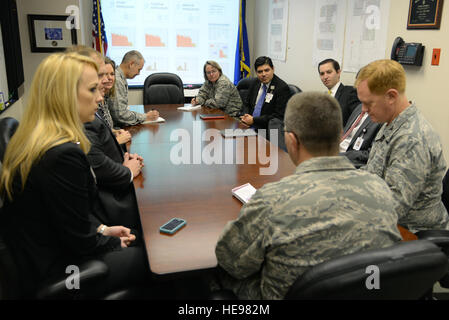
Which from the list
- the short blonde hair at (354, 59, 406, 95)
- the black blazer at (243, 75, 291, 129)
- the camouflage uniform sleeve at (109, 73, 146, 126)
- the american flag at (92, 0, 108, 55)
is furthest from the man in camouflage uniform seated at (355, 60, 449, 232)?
the american flag at (92, 0, 108, 55)

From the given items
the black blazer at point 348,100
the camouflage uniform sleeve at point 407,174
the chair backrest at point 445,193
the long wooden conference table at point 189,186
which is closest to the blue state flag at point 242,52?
the black blazer at point 348,100

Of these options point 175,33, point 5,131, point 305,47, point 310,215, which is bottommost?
point 310,215

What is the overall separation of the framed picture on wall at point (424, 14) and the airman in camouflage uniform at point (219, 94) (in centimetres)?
217

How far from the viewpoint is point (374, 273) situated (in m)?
0.89

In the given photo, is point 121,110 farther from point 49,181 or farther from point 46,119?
point 49,181

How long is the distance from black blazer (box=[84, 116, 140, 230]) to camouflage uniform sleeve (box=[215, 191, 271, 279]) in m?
0.81

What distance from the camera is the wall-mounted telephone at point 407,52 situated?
2871 millimetres

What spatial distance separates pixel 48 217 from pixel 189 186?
774 millimetres

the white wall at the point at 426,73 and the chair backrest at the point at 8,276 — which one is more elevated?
the white wall at the point at 426,73

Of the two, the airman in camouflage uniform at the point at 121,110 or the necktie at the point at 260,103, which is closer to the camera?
the airman in camouflage uniform at the point at 121,110

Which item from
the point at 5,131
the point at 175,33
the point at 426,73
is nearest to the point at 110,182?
the point at 5,131

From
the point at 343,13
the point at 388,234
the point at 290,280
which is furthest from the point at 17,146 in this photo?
the point at 343,13

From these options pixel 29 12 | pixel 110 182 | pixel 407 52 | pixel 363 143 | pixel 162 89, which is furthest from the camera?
pixel 162 89

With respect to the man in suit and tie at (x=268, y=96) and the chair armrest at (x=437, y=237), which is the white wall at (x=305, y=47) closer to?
the man in suit and tie at (x=268, y=96)
